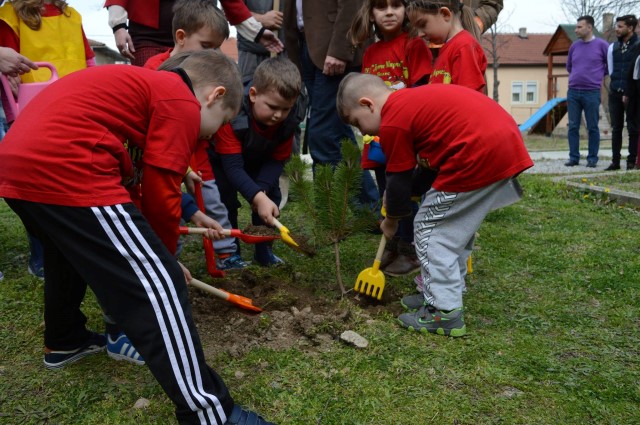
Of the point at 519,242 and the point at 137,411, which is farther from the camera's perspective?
the point at 519,242

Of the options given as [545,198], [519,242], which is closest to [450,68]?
[519,242]

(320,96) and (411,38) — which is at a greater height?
(411,38)

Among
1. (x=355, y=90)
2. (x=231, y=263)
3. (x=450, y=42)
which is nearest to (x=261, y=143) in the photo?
(x=231, y=263)

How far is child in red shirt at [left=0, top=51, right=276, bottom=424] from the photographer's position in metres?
1.72

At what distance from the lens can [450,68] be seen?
3.14 metres

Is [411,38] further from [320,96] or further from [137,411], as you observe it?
[137,411]

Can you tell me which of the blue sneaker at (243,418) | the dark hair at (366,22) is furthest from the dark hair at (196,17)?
the blue sneaker at (243,418)

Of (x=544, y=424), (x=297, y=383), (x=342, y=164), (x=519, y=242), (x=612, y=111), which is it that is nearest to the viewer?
(x=544, y=424)

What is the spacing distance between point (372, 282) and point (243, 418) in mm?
1249

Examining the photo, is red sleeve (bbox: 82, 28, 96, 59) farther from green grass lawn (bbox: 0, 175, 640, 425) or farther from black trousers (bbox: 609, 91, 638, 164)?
black trousers (bbox: 609, 91, 638, 164)

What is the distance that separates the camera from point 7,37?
3322 millimetres

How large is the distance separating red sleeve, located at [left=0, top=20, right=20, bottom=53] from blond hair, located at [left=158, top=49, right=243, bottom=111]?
1.72m

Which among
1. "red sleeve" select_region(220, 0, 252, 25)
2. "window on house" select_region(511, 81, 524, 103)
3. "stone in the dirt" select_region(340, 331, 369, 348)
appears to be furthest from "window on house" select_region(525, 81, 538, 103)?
"stone in the dirt" select_region(340, 331, 369, 348)

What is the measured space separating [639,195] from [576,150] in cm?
387
